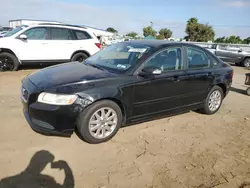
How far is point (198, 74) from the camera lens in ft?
16.6

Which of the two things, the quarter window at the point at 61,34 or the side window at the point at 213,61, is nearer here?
the side window at the point at 213,61

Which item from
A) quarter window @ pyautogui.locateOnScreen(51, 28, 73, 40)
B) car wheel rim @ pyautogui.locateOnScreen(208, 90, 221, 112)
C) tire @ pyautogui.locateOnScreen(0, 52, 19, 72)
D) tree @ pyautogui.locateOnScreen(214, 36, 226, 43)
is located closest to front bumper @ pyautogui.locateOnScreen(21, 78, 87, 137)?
car wheel rim @ pyautogui.locateOnScreen(208, 90, 221, 112)

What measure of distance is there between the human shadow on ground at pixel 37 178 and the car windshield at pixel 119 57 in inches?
68.7

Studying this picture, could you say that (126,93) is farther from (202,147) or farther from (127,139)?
(202,147)

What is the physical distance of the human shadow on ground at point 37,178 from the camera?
289 cm

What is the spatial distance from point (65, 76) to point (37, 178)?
1613 mm

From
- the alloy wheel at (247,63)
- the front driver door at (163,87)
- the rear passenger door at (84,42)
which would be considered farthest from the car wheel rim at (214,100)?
the alloy wheel at (247,63)

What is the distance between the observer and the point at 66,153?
360cm

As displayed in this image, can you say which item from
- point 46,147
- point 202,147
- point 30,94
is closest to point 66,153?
point 46,147

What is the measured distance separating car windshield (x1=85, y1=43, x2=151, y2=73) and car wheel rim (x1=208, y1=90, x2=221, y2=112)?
1.98 m

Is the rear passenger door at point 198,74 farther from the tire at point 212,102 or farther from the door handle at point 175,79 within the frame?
the door handle at point 175,79

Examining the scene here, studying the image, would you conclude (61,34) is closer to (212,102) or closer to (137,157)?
(212,102)

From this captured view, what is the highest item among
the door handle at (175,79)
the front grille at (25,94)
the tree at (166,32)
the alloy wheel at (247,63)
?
the tree at (166,32)

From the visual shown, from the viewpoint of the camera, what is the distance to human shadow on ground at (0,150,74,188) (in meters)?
2.89
